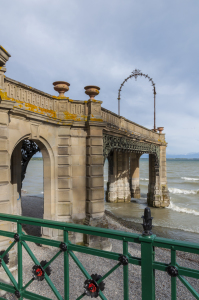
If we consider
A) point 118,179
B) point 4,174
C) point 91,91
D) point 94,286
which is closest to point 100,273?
point 4,174

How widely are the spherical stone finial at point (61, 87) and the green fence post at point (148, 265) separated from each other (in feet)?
27.1

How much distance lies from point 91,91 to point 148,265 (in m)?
8.37

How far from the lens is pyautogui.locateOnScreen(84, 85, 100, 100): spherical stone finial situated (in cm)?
958

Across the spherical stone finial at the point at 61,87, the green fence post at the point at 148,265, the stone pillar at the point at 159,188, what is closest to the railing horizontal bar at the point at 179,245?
the green fence post at the point at 148,265

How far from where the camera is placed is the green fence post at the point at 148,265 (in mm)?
1997

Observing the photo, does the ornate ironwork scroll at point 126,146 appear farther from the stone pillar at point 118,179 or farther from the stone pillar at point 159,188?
the stone pillar at point 118,179

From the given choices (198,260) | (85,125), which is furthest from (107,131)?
(198,260)

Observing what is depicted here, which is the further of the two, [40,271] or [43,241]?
[40,271]

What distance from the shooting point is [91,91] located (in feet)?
31.4

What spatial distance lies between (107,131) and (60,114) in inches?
109

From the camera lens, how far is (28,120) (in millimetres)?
7773

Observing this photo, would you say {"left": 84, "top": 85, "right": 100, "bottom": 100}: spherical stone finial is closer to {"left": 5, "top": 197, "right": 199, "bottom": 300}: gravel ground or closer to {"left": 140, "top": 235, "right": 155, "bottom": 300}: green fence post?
{"left": 5, "top": 197, "right": 199, "bottom": 300}: gravel ground

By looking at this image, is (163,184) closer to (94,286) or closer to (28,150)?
(28,150)

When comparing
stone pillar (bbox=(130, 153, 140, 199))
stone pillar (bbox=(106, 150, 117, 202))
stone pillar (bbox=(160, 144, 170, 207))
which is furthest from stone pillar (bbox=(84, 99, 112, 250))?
stone pillar (bbox=(130, 153, 140, 199))
